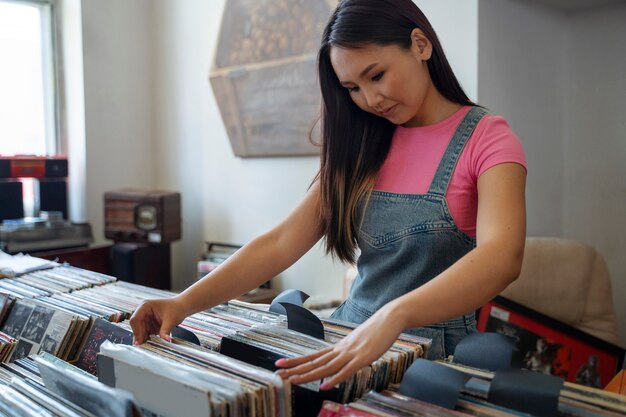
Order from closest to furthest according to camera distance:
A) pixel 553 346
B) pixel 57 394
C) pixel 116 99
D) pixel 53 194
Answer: pixel 57 394 → pixel 553 346 → pixel 53 194 → pixel 116 99

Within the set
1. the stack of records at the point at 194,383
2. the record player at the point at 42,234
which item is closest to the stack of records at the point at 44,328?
the stack of records at the point at 194,383

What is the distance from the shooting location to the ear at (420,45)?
1051 millimetres

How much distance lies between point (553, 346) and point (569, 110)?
3.07ft

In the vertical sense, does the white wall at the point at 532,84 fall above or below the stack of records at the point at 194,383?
above

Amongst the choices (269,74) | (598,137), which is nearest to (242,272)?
(598,137)

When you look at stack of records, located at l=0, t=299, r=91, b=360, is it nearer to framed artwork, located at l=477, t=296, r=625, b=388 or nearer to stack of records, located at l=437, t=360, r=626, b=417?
stack of records, located at l=437, t=360, r=626, b=417

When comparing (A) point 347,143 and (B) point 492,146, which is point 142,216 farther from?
(B) point 492,146

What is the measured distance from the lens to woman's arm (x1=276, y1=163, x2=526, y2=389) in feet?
2.10

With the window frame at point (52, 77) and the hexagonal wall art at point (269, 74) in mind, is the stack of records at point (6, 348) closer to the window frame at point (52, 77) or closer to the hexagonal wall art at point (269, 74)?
the hexagonal wall art at point (269, 74)

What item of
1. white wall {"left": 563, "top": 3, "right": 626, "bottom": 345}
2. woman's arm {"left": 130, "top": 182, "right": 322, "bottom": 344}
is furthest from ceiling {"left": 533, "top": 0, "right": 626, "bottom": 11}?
woman's arm {"left": 130, "top": 182, "right": 322, "bottom": 344}

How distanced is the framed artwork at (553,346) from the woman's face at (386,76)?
1120 mm

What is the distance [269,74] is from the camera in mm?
2928

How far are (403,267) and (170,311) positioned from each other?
413mm

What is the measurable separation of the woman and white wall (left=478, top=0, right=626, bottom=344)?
1117mm
